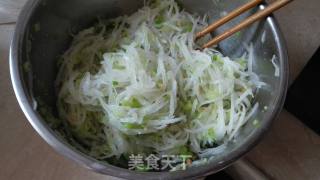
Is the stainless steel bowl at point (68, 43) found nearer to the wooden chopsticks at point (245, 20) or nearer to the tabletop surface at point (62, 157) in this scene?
the wooden chopsticks at point (245, 20)

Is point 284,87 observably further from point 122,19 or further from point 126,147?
point 122,19

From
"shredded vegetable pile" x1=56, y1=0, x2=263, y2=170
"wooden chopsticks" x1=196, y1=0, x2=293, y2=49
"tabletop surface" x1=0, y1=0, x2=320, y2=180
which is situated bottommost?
"tabletop surface" x1=0, y1=0, x2=320, y2=180

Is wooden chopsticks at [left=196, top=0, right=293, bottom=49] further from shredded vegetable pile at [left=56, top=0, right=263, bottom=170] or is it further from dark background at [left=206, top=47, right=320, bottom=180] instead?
dark background at [left=206, top=47, right=320, bottom=180]

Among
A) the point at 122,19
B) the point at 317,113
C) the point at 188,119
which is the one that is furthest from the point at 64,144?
the point at 317,113
